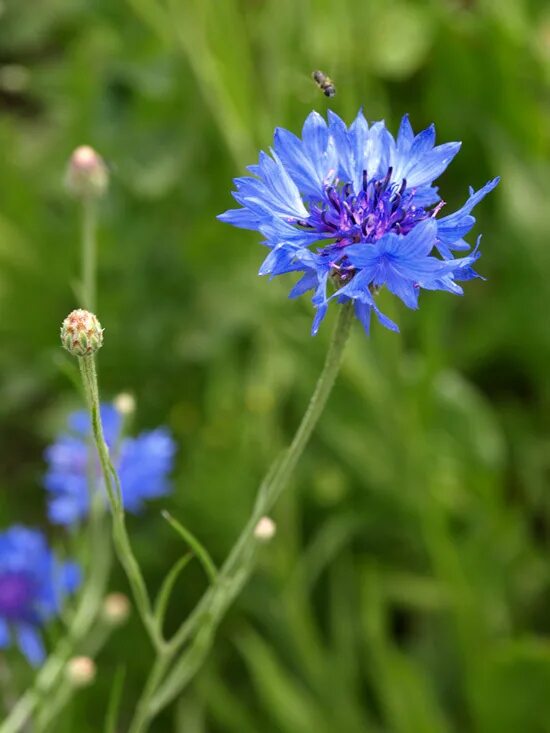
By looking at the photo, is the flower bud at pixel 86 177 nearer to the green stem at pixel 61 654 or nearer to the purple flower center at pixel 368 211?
the green stem at pixel 61 654

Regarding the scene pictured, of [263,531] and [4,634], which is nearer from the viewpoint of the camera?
[263,531]

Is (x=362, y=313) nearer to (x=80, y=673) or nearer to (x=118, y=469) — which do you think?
(x=80, y=673)

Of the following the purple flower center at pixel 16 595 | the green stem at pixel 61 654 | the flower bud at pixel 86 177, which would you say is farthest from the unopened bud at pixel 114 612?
the flower bud at pixel 86 177

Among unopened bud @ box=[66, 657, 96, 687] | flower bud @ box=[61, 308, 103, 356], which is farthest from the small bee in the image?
unopened bud @ box=[66, 657, 96, 687]

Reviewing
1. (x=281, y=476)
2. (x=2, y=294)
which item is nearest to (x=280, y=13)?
(x=2, y=294)

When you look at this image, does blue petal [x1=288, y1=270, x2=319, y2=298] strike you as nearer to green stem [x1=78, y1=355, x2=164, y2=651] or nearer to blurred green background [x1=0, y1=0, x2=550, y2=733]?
green stem [x1=78, y1=355, x2=164, y2=651]

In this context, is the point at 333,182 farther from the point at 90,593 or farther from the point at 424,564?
the point at 424,564

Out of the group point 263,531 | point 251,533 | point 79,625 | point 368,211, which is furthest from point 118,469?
point 368,211
